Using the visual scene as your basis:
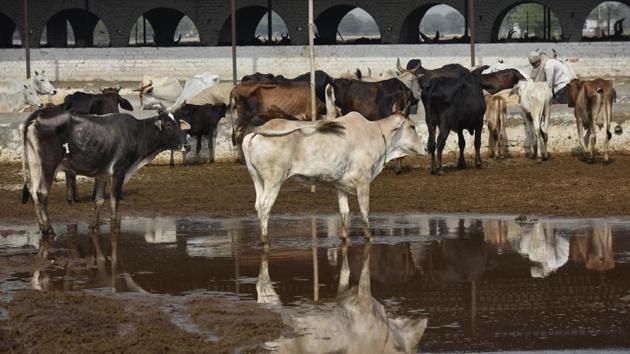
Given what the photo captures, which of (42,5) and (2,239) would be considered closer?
(2,239)

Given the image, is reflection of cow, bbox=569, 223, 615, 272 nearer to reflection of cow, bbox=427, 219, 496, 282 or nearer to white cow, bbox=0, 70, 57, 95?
reflection of cow, bbox=427, 219, 496, 282

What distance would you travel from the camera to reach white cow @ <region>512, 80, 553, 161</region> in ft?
72.4

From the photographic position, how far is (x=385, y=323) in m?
10.1

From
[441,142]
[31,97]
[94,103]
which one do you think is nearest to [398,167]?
[441,142]

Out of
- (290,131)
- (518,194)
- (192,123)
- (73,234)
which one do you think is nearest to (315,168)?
(290,131)

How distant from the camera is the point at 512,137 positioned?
76.4 feet

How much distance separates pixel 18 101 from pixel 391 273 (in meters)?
18.2

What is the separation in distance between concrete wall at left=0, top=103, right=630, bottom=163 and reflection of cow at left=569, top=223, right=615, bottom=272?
831 cm

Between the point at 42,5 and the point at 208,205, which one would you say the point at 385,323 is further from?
the point at 42,5

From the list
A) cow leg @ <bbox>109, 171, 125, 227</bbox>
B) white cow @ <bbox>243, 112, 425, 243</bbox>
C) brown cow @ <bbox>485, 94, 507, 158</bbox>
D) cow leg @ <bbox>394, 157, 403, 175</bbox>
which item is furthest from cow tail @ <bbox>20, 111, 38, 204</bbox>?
brown cow @ <bbox>485, 94, 507, 158</bbox>

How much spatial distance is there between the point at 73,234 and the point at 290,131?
3107 millimetres

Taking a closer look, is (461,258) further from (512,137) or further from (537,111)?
(512,137)

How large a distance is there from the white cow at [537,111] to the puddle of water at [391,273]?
Answer: 21.5ft

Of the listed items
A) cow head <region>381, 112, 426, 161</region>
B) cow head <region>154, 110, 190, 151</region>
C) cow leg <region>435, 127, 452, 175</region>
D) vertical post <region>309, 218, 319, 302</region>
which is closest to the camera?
vertical post <region>309, 218, 319, 302</region>
